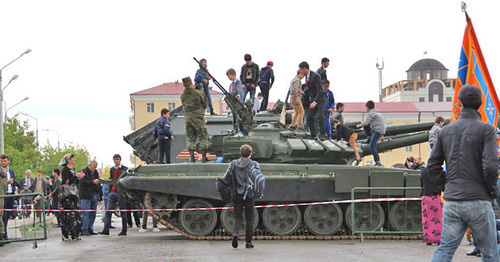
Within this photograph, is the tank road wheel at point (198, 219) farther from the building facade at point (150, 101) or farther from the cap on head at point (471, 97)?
the building facade at point (150, 101)

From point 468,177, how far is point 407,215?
389 inches

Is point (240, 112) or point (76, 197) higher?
point (240, 112)

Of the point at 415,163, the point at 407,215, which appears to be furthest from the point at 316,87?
the point at 407,215

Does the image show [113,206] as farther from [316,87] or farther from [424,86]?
[424,86]

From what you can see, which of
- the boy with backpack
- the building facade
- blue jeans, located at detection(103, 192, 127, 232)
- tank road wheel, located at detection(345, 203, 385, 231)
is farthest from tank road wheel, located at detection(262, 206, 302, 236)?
the building facade

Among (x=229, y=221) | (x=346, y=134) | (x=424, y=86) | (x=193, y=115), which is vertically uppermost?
(x=424, y=86)

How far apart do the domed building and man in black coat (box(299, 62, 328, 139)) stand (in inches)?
4145

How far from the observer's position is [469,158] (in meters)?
7.80

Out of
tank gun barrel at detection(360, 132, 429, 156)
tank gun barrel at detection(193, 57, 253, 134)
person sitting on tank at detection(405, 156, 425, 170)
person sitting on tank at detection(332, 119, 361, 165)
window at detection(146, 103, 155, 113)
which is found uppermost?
window at detection(146, 103, 155, 113)

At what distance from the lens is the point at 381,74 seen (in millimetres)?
116250

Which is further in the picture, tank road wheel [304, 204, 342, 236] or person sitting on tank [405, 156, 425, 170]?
person sitting on tank [405, 156, 425, 170]

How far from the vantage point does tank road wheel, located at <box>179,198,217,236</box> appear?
56.5ft

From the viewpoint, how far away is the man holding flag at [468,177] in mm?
7691

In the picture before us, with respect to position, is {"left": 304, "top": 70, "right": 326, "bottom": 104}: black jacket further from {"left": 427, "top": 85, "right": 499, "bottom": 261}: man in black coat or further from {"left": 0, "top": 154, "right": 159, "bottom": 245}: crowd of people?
{"left": 427, "top": 85, "right": 499, "bottom": 261}: man in black coat
